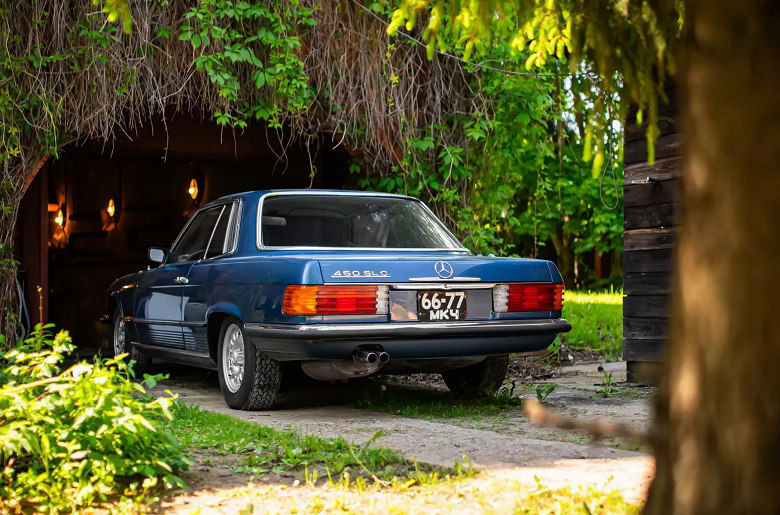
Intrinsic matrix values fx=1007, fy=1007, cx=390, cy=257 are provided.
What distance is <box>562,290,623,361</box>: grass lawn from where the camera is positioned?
11789mm

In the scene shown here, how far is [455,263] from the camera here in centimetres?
669

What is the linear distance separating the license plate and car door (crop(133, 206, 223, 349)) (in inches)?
86.8

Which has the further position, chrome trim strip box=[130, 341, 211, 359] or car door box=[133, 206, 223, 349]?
car door box=[133, 206, 223, 349]

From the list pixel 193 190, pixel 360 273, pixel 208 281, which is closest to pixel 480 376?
pixel 360 273

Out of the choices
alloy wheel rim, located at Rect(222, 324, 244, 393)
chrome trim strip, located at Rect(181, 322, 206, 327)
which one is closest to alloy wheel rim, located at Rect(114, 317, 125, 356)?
chrome trim strip, located at Rect(181, 322, 206, 327)

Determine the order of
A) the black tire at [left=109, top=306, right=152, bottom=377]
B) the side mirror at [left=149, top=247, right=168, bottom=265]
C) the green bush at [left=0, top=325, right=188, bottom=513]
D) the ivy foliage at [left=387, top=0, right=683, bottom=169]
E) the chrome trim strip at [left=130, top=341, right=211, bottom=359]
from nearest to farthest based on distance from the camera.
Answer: the green bush at [left=0, top=325, right=188, bottom=513] < the ivy foliage at [left=387, top=0, right=683, bottom=169] < the chrome trim strip at [left=130, top=341, right=211, bottom=359] < the side mirror at [left=149, top=247, right=168, bottom=265] < the black tire at [left=109, top=306, right=152, bottom=377]

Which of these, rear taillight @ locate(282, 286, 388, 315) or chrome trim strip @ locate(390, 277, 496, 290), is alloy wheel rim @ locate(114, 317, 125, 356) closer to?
rear taillight @ locate(282, 286, 388, 315)

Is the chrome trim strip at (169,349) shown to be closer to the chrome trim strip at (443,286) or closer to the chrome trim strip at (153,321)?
the chrome trim strip at (153,321)

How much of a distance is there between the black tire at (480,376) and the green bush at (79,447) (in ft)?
11.4

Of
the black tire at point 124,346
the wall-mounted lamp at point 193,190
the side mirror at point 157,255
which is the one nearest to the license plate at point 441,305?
the side mirror at point 157,255

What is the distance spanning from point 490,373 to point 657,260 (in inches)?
82.1

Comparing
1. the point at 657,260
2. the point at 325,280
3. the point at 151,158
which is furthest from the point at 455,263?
the point at 151,158

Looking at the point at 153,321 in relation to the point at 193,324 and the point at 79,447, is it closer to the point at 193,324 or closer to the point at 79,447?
the point at 193,324

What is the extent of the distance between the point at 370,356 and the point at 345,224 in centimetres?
148
